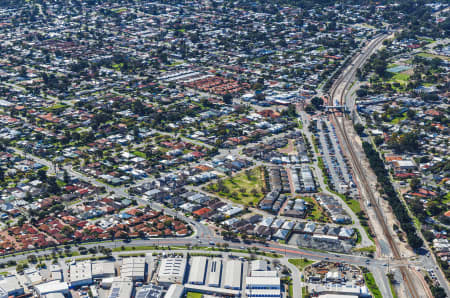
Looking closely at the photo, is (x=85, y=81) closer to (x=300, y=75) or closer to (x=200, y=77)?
(x=200, y=77)

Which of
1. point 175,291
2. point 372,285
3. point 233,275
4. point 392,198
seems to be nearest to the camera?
point 175,291

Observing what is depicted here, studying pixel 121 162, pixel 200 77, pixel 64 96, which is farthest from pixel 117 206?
pixel 200 77

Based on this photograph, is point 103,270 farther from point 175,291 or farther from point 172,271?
point 175,291

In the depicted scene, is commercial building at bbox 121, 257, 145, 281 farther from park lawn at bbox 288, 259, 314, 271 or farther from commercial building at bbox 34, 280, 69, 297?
park lawn at bbox 288, 259, 314, 271

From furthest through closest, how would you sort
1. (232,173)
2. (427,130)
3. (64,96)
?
1. (64,96)
2. (427,130)
3. (232,173)

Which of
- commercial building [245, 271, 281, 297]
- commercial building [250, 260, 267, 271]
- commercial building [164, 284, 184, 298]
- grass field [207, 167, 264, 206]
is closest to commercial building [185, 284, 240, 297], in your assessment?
commercial building [164, 284, 184, 298]

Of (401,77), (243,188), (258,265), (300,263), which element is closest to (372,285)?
(300,263)
